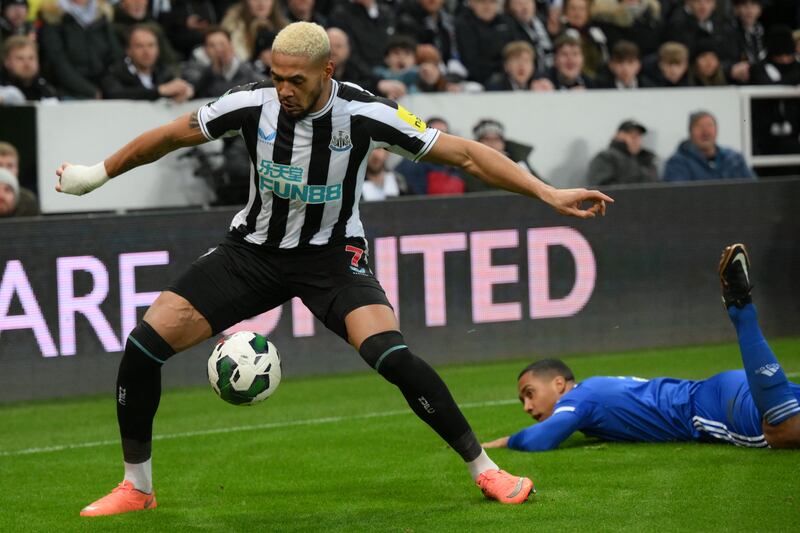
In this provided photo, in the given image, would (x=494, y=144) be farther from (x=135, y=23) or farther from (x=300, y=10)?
(x=135, y=23)

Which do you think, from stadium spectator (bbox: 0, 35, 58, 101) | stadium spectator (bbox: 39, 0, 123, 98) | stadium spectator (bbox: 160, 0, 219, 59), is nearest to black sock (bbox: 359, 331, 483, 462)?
stadium spectator (bbox: 0, 35, 58, 101)

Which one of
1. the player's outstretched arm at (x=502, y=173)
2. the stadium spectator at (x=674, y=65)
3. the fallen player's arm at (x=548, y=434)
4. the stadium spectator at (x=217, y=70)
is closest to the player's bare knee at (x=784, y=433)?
the fallen player's arm at (x=548, y=434)

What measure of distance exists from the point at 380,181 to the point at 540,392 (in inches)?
197

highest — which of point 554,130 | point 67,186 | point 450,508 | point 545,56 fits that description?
point 545,56

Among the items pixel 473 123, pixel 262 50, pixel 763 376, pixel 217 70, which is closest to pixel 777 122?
pixel 473 123

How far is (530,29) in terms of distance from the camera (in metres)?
15.2

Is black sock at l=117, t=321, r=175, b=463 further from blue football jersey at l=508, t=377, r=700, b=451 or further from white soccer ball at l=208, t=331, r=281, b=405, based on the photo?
blue football jersey at l=508, t=377, r=700, b=451

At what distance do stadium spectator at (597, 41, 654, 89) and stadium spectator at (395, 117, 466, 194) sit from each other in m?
2.64

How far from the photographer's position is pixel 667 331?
1212 cm

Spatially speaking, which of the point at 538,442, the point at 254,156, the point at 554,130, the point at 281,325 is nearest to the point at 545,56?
the point at 554,130

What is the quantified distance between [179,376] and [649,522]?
5751mm

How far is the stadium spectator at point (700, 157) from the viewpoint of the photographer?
1330 centimetres

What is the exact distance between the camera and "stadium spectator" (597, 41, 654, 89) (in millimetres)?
14289

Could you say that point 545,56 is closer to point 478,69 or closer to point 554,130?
point 478,69
